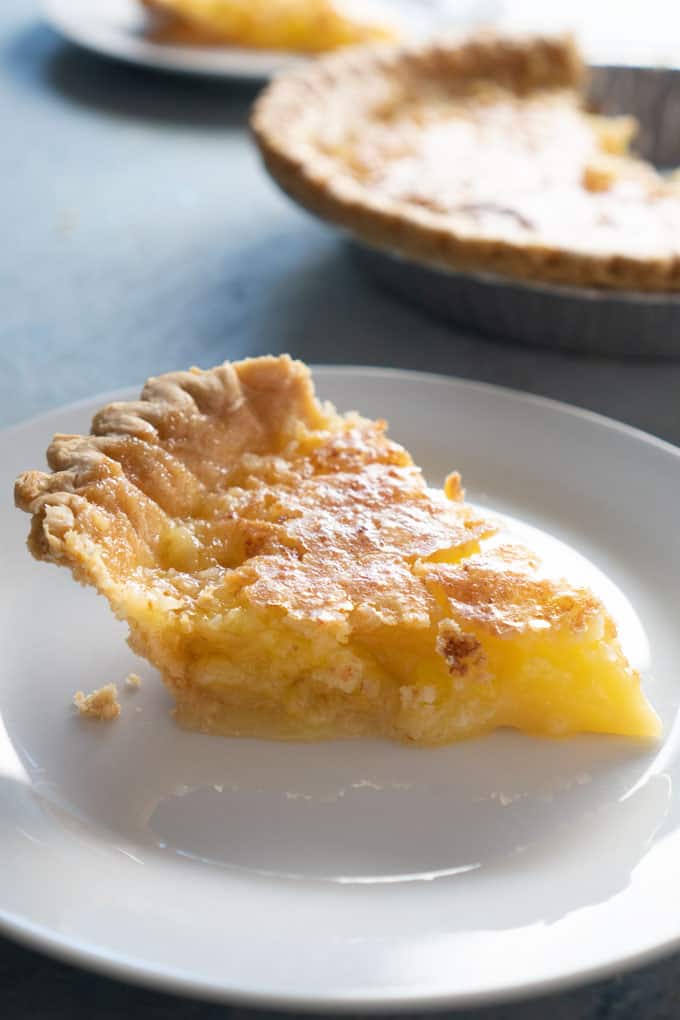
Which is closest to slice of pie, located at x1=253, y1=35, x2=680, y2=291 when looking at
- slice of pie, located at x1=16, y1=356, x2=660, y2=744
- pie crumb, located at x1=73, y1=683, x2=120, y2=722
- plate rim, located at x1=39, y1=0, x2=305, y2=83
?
plate rim, located at x1=39, y1=0, x2=305, y2=83

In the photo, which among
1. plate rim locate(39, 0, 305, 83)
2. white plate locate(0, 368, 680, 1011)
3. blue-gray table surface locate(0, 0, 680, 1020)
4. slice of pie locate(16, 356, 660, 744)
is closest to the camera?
white plate locate(0, 368, 680, 1011)

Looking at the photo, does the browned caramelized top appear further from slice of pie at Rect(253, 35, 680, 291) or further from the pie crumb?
slice of pie at Rect(253, 35, 680, 291)

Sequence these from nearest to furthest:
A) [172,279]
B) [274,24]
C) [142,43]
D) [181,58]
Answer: [172,279]
[181,58]
[142,43]
[274,24]

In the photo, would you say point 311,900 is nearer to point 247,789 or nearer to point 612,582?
point 247,789

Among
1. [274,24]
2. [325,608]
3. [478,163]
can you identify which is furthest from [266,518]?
[274,24]

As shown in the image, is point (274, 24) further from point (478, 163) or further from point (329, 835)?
point (329, 835)

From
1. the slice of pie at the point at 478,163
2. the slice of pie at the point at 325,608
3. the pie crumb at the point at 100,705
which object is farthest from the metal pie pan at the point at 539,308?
the pie crumb at the point at 100,705
